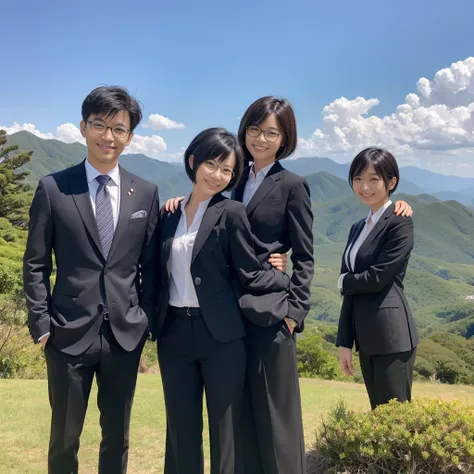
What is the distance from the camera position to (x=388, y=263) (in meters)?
3.38

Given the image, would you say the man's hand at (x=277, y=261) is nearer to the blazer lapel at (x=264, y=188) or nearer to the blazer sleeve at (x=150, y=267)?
the blazer lapel at (x=264, y=188)

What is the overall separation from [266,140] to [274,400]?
65.4 inches

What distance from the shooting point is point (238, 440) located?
291 cm

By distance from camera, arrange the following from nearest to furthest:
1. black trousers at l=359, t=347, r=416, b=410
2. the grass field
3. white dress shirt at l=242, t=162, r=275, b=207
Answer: white dress shirt at l=242, t=162, r=275, b=207, black trousers at l=359, t=347, r=416, b=410, the grass field

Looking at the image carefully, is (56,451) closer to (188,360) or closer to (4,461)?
(188,360)

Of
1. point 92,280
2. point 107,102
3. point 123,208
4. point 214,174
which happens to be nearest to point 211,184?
point 214,174

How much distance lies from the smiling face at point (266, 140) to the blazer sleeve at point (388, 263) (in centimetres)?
119

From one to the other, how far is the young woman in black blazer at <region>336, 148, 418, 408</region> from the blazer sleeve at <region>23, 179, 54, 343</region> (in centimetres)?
217

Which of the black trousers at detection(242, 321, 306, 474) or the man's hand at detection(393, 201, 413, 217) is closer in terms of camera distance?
the black trousers at detection(242, 321, 306, 474)

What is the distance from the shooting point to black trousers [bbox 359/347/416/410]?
3.49m

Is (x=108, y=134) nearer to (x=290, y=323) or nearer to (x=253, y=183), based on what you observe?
(x=253, y=183)

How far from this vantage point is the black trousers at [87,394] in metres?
2.73

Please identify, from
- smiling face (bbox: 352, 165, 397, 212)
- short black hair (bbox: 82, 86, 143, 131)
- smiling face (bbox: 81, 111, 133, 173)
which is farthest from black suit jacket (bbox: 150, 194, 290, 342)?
smiling face (bbox: 352, 165, 397, 212)

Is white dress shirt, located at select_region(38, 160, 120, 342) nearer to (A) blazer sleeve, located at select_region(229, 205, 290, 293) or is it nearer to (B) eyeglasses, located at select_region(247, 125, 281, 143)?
(A) blazer sleeve, located at select_region(229, 205, 290, 293)
